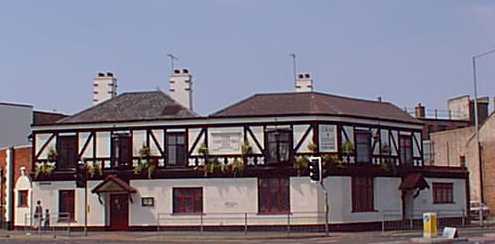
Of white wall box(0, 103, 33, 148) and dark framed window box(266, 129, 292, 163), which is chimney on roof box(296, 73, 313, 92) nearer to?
dark framed window box(266, 129, 292, 163)

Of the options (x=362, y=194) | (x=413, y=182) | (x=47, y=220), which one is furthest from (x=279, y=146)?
(x=47, y=220)

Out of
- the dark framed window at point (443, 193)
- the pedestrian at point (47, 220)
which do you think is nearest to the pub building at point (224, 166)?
the pedestrian at point (47, 220)

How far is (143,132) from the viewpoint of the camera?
5028cm

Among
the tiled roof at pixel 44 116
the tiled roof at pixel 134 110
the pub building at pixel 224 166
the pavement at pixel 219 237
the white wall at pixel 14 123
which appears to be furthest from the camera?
the tiled roof at pixel 44 116

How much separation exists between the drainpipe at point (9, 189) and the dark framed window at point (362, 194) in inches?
837

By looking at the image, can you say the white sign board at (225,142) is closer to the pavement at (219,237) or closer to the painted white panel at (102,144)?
the pavement at (219,237)

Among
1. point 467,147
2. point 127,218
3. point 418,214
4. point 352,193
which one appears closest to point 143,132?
point 127,218

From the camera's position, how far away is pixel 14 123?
243 feet

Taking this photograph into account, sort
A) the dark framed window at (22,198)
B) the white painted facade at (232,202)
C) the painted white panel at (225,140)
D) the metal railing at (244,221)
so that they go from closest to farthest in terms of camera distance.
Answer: the metal railing at (244,221)
the white painted facade at (232,202)
the painted white panel at (225,140)
the dark framed window at (22,198)

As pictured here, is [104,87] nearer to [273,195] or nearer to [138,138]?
[138,138]

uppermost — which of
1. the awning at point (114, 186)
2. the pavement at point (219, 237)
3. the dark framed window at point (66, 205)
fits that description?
the awning at point (114, 186)

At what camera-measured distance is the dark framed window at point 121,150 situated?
5031 centimetres

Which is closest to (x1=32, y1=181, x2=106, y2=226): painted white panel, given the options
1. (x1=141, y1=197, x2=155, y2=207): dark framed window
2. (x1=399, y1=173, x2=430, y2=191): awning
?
(x1=141, y1=197, x2=155, y2=207): dark framed window

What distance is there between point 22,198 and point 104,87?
8.96 m
